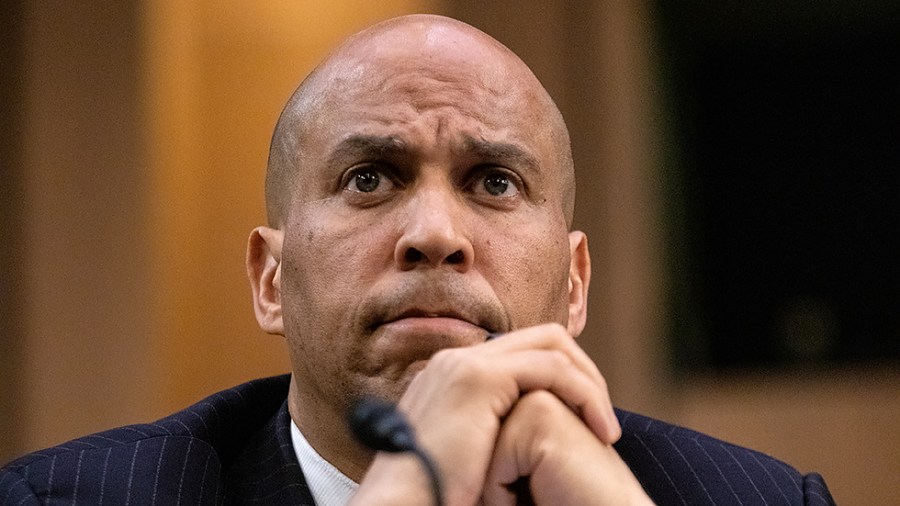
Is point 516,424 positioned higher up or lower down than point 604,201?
higher up

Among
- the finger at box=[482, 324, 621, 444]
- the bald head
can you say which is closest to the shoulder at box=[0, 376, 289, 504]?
the bald head

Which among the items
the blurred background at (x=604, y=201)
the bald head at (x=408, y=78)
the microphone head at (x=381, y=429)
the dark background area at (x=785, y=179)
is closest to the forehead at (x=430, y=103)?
the bald head at (x=408, y=78)

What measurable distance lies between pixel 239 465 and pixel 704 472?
830mm

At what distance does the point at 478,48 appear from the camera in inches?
86.4

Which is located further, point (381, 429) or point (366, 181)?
point (366, 181)

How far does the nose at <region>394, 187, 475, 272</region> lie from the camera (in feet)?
6.17

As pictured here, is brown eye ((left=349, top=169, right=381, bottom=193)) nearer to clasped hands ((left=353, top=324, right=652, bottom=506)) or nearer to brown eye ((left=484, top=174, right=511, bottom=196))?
brown eye ((left=484, top=174, right=511, bottom=196))

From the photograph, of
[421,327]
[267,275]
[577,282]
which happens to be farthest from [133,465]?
[577,282]

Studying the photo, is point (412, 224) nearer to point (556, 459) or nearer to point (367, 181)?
point (367, 181)

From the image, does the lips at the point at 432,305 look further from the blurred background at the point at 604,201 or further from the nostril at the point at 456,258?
the blurred background at the point at 604,201

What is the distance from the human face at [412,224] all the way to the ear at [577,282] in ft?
0.45

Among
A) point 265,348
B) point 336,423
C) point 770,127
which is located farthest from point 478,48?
point 770,127

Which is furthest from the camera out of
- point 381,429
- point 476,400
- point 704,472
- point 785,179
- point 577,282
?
point 785,179

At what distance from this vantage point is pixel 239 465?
7.48 feet
